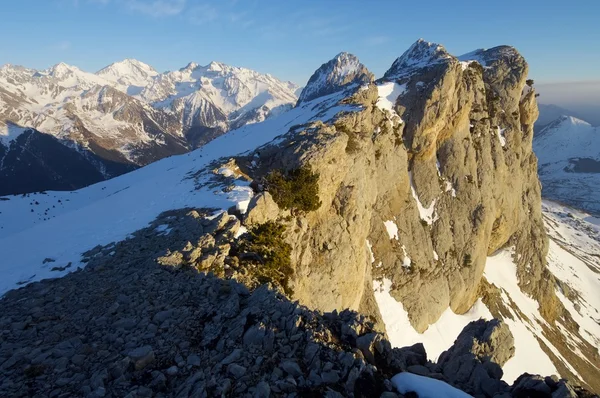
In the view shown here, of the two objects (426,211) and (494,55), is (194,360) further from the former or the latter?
(494,55)

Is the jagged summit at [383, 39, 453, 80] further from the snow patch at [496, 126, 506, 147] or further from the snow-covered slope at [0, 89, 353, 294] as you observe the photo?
the snow-covered slope at [0, 89, 353, 294]

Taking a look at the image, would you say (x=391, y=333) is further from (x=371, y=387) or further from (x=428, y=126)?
(x=371, y=387)

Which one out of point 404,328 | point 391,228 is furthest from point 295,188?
point 404,328

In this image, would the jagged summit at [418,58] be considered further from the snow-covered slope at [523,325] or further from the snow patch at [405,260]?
the snow-covered slope at [523,325]

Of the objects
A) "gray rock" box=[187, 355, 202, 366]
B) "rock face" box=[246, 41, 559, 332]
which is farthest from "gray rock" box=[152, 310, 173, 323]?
"rock face" box=[246, 41, 559, 332]

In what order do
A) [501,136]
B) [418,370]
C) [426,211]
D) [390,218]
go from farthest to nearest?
[501,136], [426,211], [390,218], [418,370]
